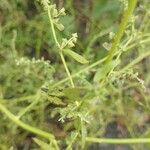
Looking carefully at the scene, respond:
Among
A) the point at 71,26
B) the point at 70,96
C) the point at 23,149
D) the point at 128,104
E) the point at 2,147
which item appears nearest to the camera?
the point at 70,96

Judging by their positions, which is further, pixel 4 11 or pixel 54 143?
pixel 4 11

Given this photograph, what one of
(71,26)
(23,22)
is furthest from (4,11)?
(71,26)

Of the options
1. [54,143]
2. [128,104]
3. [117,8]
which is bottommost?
[54,143]

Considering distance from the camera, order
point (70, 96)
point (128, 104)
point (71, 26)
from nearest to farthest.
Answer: point (70, 96) → point (71, 26) → point (128, 104)

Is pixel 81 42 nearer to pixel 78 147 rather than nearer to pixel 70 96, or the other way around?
pixel 78 147

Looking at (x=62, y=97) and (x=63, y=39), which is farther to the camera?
(x=62, y=97)

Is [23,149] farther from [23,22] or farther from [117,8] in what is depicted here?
[117,8]

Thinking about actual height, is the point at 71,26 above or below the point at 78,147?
above

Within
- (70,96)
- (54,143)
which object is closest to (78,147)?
(54,143)

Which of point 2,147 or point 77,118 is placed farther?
point 2,147
